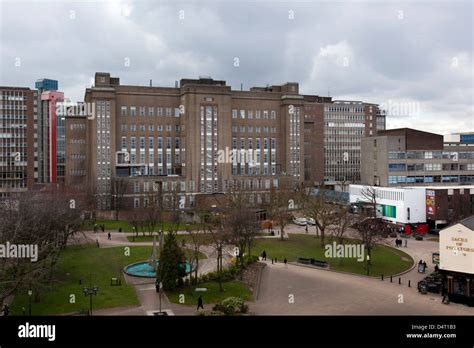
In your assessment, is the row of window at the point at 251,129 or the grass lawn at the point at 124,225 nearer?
the grass lawn at the point at 124,225

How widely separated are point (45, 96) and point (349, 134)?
7487 cm

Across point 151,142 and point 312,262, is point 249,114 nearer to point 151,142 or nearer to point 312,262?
point 151,142

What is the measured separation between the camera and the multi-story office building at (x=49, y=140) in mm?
104875

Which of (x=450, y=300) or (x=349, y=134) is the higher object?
(x=349, y=134)

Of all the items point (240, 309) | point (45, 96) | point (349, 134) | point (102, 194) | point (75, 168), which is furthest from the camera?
Answer: point (349, 134)

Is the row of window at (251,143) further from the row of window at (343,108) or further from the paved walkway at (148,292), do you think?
the row of window at (343,108)

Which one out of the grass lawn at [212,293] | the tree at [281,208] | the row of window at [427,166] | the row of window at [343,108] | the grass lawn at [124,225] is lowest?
the grass lawn at [212,293]

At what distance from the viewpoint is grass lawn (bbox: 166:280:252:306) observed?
31.6 m

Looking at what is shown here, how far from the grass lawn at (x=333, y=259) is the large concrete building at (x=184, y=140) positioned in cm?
2319

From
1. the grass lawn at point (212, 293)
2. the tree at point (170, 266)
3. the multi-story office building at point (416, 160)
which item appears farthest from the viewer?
the multi-story office building at point (416, 160)

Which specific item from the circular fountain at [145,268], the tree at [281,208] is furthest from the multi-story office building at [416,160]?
the circular fountain at [145,268]

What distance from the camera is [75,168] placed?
81.4 meters
